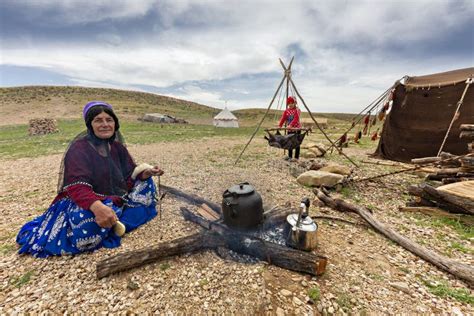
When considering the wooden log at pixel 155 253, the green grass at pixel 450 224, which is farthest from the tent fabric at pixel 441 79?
the wooden log at pixel 155 253

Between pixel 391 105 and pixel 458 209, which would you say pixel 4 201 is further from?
pixel 391 105

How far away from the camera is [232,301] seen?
76.1 inches

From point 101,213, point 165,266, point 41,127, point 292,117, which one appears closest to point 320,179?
point 292,117

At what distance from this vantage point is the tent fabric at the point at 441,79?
7.26 metres

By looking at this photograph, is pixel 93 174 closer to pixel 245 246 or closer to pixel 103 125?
pixel 103 125

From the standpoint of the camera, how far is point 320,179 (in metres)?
5.26

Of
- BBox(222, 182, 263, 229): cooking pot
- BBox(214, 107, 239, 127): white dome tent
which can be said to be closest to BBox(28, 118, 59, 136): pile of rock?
BBox(214, 107, 239, 127): white dome tent

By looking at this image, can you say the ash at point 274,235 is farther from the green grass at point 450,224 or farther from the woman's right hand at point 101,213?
the green grass at point 450,224

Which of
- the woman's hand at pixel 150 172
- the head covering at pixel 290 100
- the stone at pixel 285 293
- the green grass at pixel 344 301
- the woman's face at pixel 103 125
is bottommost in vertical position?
the green grass at pixel 344 301

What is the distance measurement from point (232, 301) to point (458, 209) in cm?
406

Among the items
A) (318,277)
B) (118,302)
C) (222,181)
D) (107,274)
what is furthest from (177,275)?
(222,181)

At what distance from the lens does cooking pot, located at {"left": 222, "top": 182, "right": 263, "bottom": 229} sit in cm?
252

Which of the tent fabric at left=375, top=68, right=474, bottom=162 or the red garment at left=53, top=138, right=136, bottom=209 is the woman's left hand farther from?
the tent fabric at left=375, top=68, right=474, bottom=162

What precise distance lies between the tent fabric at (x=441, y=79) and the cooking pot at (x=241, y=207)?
874cm
